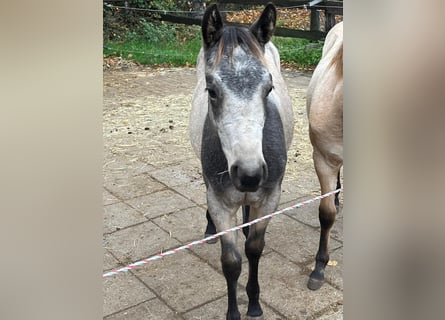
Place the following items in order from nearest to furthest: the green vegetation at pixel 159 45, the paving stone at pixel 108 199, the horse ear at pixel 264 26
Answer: the horse ear at pixel 264 26 < the paving stone at pixel 108 199 < the green vegetation at pixel 159 45

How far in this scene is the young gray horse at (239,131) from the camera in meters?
1.80

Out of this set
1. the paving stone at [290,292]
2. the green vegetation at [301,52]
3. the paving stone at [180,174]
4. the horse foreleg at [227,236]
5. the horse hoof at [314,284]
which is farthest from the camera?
the green vegetation at [301,52]

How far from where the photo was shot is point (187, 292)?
259 cm

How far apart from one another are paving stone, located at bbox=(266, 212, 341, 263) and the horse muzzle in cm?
126

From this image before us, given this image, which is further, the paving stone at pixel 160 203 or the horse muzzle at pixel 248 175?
the paving stone at pixel 160 203

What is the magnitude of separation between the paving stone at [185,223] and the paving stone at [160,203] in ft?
0.23

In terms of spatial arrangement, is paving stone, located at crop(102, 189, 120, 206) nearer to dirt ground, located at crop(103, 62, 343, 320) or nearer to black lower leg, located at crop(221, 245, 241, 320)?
dirt ground, located at crop(103, 62, 343, 320)

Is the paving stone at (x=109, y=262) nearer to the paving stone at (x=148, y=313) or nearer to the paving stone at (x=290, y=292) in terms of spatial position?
the paving stone at (x=148, y=313)

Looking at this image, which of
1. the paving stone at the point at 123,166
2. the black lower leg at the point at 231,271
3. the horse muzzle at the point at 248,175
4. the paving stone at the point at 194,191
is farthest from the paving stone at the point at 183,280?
the paving stone at the point at 123,166

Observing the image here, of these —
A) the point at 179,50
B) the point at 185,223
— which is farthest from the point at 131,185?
the point at 179,50
